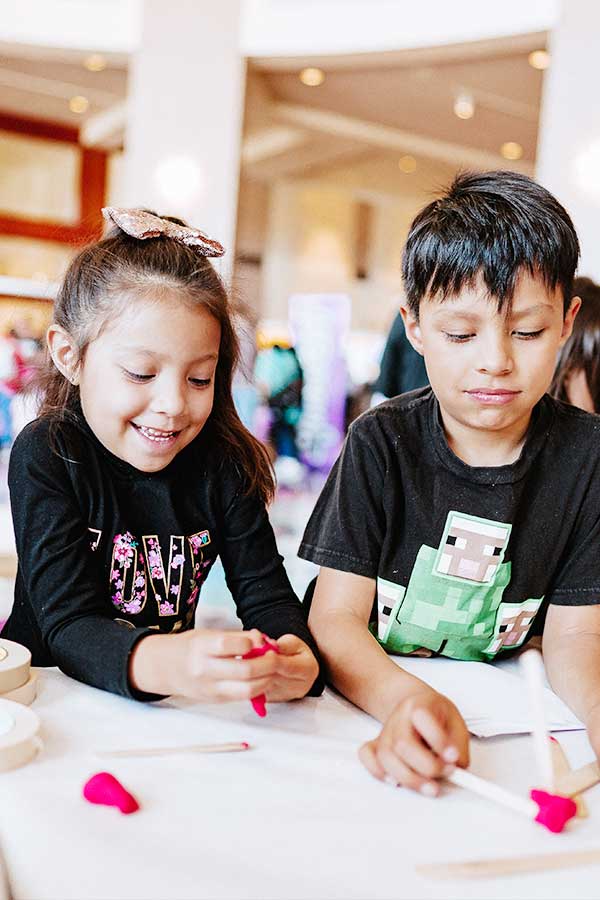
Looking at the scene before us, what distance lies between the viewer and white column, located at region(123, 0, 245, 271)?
5.10 meters

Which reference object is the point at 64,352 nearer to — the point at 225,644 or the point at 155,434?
the point at 155,434

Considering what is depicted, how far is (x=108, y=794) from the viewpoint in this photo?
0.58 metres

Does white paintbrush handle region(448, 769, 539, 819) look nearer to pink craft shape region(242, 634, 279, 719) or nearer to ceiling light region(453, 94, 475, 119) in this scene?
pink craft shape region(242, 634, 279, 719)

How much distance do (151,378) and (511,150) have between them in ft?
22.1

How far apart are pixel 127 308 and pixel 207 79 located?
4.58 m

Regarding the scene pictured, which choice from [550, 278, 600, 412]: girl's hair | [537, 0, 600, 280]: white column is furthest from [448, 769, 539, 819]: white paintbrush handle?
[537, 0, 600, 280]: white column

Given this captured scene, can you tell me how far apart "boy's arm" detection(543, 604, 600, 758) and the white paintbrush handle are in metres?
0.19

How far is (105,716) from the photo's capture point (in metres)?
0.75

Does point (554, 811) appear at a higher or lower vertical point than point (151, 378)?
lower

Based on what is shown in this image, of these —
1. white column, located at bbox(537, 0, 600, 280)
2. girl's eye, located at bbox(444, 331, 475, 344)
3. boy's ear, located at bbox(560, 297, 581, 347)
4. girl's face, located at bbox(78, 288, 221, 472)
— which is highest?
white column, located at bbox(537, 0, 600, 280)

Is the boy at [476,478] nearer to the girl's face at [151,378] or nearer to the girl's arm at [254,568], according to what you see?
the girl's arm at [254,568]

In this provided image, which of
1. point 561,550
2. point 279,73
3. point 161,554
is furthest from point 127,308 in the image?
point 279,73

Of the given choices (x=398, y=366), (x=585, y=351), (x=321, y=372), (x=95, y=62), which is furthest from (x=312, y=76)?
(x=585, y=351)

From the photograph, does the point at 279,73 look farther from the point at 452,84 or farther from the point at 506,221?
the point at 506,221
